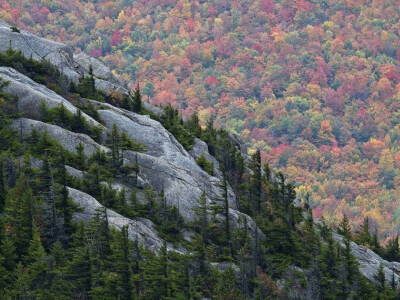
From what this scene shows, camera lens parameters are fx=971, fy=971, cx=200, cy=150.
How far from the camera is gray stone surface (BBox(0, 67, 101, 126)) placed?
207 feet

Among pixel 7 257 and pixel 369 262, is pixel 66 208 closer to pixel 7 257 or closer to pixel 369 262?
pixel 7 257

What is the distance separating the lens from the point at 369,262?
6550cm

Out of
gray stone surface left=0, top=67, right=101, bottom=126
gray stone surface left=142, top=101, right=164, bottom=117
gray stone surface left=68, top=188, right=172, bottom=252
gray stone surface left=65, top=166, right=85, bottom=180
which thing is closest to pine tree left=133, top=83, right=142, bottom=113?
gray stone surface left=142, top=101, right=164, bottom=117

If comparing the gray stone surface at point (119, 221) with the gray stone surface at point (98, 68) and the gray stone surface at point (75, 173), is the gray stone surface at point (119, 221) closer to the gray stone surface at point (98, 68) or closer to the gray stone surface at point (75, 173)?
the gray stone surface at point (75, 173)

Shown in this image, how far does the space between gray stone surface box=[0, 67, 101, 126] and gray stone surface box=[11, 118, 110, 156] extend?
1600 mm

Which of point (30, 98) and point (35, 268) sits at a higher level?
point (30, 98)

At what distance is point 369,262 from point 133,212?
18.3 metres

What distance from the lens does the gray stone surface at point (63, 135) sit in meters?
60.6

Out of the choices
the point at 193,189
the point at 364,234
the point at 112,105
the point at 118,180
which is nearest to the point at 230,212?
the point at 193,189

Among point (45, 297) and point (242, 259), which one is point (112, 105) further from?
point (45, 297)

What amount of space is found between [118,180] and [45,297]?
14.2 m

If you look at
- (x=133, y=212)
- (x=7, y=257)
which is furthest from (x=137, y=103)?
(x=7, y=257)

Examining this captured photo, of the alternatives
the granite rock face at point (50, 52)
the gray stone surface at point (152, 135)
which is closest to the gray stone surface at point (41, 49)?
the granite rock face at point (50, 52)

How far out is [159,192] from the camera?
59500 millimetres
